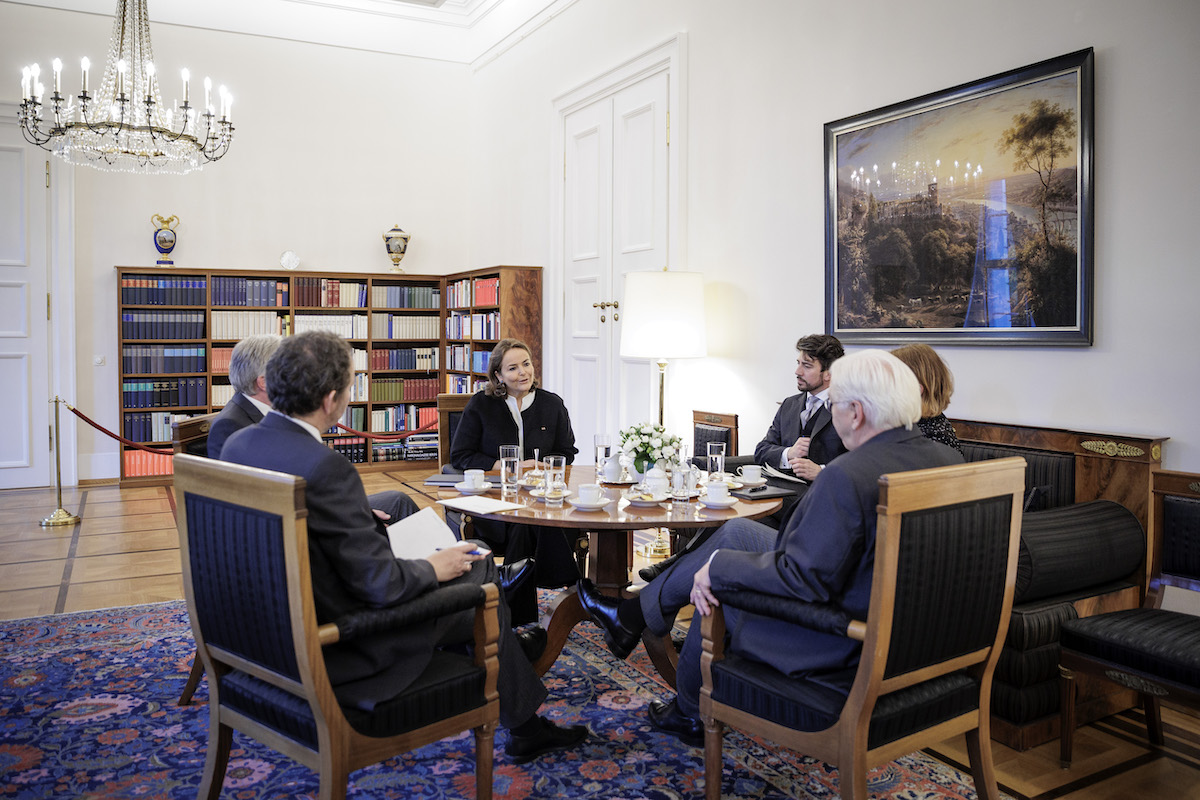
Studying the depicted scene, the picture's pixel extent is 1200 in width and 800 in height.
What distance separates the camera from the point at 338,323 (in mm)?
9062

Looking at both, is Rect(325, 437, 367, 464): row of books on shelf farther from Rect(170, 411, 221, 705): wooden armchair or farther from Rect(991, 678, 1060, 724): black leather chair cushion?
Rect(991, 678, 1060, 724): black leather chair cushion

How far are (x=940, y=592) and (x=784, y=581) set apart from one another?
1.22 feet

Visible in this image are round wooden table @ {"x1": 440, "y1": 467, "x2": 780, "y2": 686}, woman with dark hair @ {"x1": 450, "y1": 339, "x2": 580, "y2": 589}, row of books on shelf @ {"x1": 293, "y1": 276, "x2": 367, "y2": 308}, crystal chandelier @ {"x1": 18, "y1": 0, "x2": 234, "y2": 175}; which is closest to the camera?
round wooden table @ {"x1": 440, "y1": 467, "x2": 780, "y2": 686}

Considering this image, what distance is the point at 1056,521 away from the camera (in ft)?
10.5

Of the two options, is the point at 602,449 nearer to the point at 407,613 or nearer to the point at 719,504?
the point at 719,504

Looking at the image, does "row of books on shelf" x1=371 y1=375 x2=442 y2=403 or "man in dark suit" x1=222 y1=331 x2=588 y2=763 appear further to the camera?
"row of books on shelf" x1=371 y1=375 x2=442 y2=403

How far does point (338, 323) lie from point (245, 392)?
5.99 metres

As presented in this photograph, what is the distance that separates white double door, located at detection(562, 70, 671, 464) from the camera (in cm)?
642

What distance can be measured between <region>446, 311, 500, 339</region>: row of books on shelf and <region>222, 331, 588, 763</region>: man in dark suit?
5.81 m

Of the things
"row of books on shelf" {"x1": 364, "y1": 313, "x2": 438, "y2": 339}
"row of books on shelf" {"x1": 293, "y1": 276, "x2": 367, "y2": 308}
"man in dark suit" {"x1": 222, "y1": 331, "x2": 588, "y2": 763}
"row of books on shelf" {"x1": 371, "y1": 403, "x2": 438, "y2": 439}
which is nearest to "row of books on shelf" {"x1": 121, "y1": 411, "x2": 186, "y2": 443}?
"row of books on shelf" {"x1": 293, "y1": 276, "x2": 367, "y2": 308}

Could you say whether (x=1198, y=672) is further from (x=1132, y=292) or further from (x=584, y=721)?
(x=584, y=721)

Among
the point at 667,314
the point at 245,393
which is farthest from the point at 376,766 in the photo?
the point at 667,314

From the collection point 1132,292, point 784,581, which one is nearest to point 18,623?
point 784,581

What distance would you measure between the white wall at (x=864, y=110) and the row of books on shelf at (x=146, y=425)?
3883 mm
